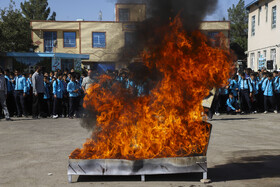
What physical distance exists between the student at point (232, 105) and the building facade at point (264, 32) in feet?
35.0

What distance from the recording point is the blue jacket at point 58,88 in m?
14.0

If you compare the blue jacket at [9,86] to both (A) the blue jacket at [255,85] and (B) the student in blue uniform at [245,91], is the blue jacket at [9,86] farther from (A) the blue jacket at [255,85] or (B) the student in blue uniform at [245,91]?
(A) the blue jacket at [255,85]

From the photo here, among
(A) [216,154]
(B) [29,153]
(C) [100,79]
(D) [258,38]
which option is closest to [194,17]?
(C) [100,79]

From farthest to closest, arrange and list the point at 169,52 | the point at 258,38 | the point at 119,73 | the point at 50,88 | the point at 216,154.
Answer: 1. the point at 258,38
2. the point at 50,88
3. the point at 216,154
4. the point at 119,73
5. the point at 169,52

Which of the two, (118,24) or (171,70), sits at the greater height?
(118,24)

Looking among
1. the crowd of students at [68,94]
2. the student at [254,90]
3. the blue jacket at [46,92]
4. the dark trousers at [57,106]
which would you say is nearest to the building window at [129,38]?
the crowd of students at [68,94]

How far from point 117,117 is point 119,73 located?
995mm

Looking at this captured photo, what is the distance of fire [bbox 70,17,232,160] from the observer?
5465 millimetres

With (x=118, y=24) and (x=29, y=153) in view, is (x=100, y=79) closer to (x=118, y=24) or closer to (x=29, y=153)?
(x=118, y=24)

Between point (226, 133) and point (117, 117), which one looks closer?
point (117, 117)

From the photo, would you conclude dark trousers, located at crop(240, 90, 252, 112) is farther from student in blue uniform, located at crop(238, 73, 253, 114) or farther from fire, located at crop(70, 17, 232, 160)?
fire, located at crop(70, 17, 232, 160)

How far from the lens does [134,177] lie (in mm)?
5516

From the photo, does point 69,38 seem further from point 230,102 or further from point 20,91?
point 230,102

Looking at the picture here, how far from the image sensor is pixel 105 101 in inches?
230
